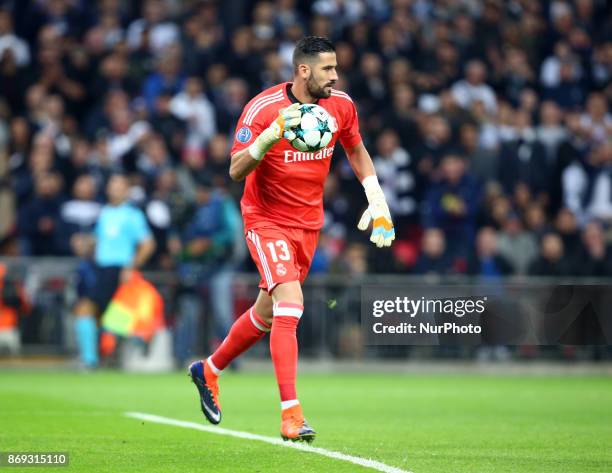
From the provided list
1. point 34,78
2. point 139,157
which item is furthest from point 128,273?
point 34,78

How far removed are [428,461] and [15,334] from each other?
11.4m

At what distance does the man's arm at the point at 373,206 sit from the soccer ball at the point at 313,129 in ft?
1.88

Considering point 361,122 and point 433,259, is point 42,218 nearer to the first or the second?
point 361,122

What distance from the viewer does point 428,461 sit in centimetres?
752

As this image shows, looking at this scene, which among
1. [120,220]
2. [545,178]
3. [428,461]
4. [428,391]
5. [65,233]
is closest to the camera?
[428,461]

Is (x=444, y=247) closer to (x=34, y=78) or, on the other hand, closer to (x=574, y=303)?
(x=574, y=303)

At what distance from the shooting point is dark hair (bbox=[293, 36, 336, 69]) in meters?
8.56

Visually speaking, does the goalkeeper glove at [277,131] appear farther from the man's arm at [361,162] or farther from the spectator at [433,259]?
the spectator at [433,259]

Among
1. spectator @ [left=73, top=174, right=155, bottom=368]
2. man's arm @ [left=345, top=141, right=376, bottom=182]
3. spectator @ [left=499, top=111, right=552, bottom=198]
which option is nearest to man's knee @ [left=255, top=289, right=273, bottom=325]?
man's arm @ [left=345, top=141, right=376, bottom=182]

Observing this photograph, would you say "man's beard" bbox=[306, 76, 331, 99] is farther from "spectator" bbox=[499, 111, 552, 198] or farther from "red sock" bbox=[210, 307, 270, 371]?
"spectator" bbox=[499, 111, 552, 198]

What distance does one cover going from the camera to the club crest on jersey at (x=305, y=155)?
8.72 meters

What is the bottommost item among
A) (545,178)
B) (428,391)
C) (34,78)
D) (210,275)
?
(428,391)

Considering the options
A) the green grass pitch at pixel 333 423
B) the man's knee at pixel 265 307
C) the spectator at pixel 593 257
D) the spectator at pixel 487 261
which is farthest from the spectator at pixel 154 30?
the man's knee at pixel 265 307

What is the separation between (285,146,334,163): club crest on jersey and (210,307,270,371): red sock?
3.61 feet
